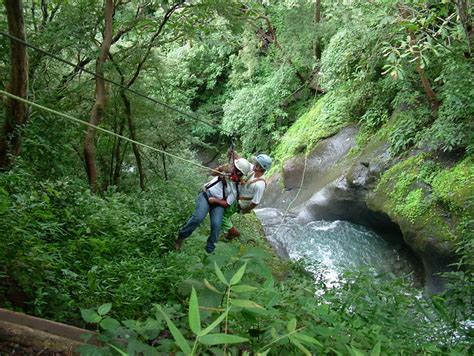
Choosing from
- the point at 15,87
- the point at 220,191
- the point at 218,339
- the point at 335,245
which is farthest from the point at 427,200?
the point at 218,339

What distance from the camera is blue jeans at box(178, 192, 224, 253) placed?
506cm

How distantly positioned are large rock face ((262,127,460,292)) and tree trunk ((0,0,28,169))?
6927mm

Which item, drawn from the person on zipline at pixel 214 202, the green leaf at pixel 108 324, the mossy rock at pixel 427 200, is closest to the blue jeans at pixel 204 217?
the person on zipline at pixel 214 202

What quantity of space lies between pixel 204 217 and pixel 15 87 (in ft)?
8.25

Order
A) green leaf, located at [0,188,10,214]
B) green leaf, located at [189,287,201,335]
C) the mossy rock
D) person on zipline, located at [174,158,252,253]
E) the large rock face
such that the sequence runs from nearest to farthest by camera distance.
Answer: green leaf, located at [189,287,201,335] < green leaf, located at [0,188,10,214] < person on zipline, located at [174,158,252,253] < the mossy rock < the large rock face

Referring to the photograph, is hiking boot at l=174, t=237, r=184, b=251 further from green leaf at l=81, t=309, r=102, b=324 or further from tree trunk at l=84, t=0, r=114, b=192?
green leaf at l=81, t=309, r=102, b=324

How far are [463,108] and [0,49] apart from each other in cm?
798

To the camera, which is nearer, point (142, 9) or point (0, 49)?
point (0, 49)

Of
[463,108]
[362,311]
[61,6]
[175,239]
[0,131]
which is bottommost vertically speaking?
[175,239]

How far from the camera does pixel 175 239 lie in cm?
549

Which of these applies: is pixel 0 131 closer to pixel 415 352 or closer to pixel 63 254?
pixel 63 254

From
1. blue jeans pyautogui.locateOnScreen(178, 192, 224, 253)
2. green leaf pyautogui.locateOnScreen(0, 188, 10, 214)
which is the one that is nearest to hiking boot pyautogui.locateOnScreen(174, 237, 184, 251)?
blue jeans pyautogui.locateOnScreen(178, 192, 224, 253)

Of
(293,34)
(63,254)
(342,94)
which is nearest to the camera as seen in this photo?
(63,254)

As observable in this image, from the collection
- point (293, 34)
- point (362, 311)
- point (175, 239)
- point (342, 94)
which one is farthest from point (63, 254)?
point (293, 34)
